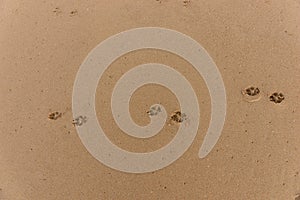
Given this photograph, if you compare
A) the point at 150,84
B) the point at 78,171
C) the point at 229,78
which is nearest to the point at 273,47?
the point at 229,78

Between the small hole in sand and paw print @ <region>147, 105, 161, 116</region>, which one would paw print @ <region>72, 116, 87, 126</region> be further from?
the small hole in sand

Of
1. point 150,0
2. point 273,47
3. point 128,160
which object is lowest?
point 128,160

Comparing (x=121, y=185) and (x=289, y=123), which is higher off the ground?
(x=289, y=123)

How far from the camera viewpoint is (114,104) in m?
2.71

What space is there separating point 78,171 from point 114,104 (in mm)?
551

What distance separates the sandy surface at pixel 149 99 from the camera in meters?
2.65

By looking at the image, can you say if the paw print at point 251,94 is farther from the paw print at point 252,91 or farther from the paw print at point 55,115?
the paw print at point 55,115

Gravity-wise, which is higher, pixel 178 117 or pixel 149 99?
pixel 149 99

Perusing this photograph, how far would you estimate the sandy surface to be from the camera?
8.71 feet

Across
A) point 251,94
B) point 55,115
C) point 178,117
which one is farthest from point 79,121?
point 251,94

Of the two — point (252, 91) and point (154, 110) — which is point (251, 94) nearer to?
point (252, 91)

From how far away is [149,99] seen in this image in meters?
2.71

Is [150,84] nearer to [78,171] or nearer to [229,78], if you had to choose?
[229,78]

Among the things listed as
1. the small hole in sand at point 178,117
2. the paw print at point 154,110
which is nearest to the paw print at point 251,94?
the small hole in sand at point 178,117
